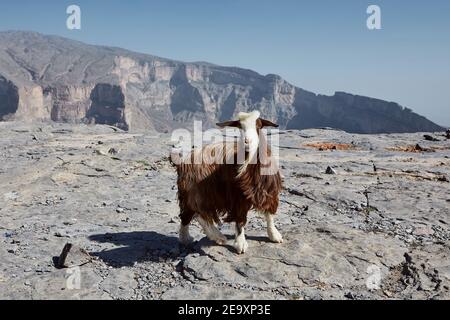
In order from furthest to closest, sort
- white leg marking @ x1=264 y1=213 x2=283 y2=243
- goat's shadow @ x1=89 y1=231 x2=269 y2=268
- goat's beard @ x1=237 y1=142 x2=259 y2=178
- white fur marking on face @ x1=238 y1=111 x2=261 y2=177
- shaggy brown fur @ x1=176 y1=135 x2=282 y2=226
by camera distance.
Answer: goat's shadow @ x1=89 y1=231 x2=269 y2=268, white leg marking @ x1=264 y1=213 x2=283 y2=243, shaggy brown fur @ x1=176 y1=135 x2=282 y2=226, goat's beard @ x1=237 y1=142 x2=259 y2=178, white fur marking on face @ x1=238 y1=111 x2=261 y2=177

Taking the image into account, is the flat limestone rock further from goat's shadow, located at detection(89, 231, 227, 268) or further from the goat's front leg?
the goat's front leg

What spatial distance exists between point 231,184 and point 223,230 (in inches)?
91.3

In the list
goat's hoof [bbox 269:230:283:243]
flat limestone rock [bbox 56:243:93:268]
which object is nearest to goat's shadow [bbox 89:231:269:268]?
goat's hoof [bbox 269:230:283:243]

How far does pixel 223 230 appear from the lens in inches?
387

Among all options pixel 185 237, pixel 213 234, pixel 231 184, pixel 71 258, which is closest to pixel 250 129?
pixel 231 184

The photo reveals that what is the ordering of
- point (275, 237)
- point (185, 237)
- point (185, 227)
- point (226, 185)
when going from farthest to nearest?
point (185, 237), point (185, 227), point (275, 237), point (226, 185)

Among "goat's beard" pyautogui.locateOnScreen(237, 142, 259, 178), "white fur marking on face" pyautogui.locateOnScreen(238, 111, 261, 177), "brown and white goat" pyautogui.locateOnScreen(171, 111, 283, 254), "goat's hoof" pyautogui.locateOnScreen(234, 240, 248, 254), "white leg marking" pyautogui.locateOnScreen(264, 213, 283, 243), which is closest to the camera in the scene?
"white fur marking on face" pyautogui.locateOnScreen(238, 111, 261, 177)

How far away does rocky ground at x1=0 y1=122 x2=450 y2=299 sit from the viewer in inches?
281

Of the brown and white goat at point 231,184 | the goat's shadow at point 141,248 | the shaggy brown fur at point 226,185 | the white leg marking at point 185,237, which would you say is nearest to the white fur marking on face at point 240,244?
the brown and white goat at point 231,184

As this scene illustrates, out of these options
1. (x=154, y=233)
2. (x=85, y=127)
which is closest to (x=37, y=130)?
(x=85, y=127)

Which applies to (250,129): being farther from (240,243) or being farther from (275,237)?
(275,237)

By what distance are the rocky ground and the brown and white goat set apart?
56 centimetres

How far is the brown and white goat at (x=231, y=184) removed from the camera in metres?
7.52

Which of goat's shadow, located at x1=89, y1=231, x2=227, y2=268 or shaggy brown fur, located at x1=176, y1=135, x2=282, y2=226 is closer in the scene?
shaggy brown fur, located at x1=176, y1=135, x2=282, y2=226
